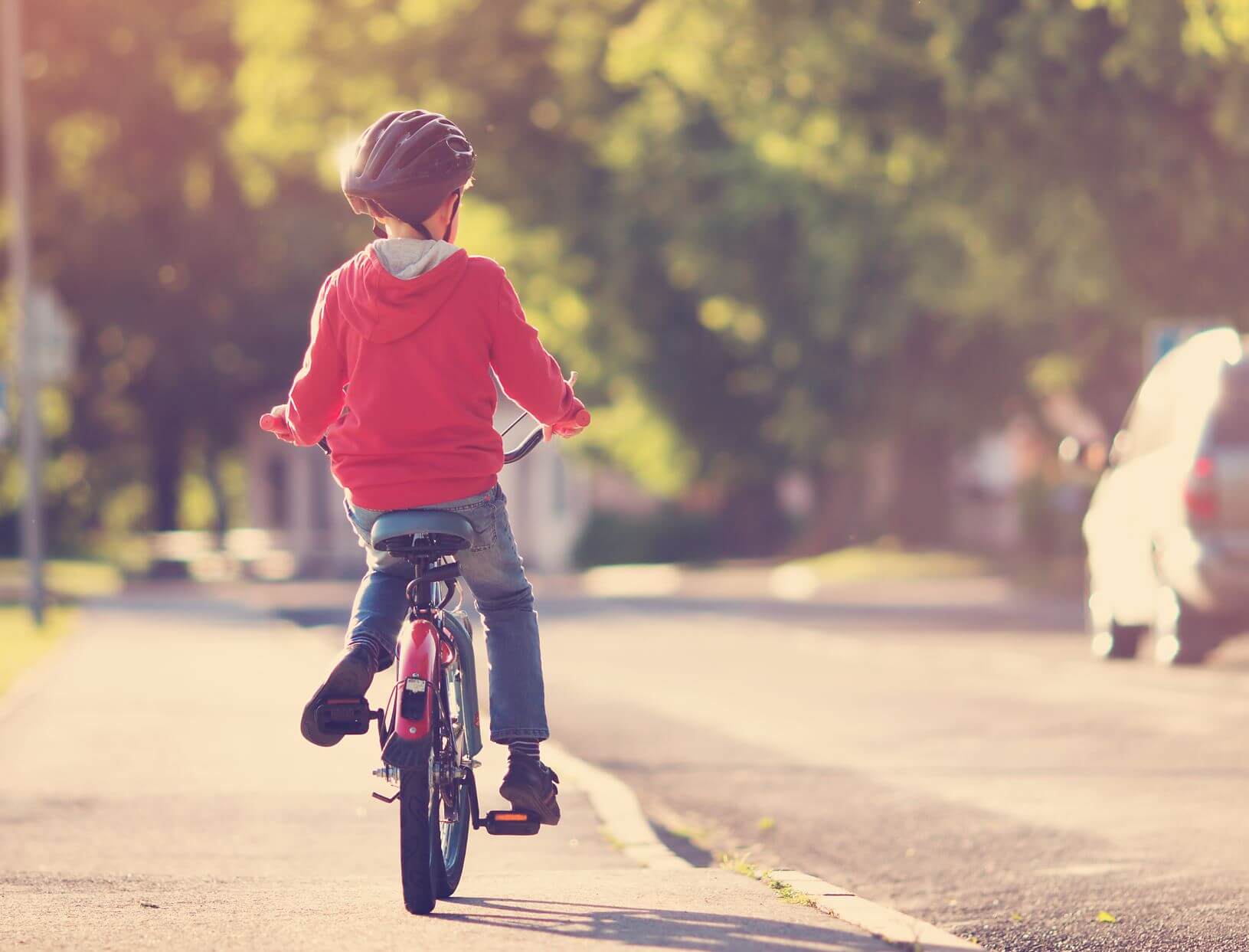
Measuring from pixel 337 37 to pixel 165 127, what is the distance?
14866mm

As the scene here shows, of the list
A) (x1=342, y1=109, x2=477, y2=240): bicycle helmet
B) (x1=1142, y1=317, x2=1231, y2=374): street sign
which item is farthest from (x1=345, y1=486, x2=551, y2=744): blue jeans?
(x1=1142, y1=317, x2=1231, y2=374): street sign

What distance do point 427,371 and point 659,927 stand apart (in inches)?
58.4

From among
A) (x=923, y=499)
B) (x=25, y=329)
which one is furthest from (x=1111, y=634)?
(x=923, y=499)

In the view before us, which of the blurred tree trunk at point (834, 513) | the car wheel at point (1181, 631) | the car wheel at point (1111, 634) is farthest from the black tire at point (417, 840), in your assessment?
the blurred tree trunk at point (834, 513)

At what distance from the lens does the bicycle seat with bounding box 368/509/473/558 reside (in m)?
5.95

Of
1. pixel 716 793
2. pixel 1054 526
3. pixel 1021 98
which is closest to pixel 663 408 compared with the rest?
pixel 1054 526

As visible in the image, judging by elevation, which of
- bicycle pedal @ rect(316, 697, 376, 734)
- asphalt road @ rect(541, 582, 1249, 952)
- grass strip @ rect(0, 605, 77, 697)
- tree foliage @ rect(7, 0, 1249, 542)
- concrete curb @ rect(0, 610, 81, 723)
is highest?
tree foliage @ rect(7, 0, 1249, 542)

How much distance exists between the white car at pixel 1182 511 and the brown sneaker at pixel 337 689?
9.31 m

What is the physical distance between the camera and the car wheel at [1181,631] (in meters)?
15.0

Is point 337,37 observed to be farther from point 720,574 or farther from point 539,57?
point 720,574

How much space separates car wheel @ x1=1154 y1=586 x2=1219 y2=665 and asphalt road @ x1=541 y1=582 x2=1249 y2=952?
0.63ft

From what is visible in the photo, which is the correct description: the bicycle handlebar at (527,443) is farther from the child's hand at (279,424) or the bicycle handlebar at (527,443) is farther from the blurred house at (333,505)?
the blurred house at (333,505)

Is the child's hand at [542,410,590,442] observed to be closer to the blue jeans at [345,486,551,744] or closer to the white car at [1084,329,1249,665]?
the blue jeans at [345,486,551,744]

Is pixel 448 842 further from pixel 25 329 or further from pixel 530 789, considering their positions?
pixel 25 329
